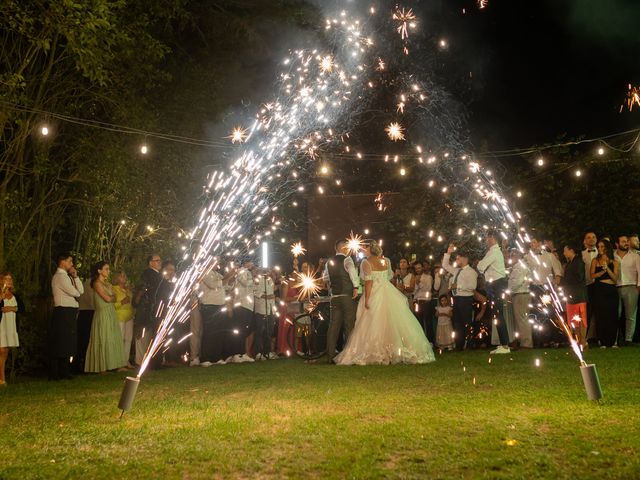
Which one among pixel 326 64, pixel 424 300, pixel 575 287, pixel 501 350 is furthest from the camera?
pixel 424 300

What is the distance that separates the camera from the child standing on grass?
16.4 m

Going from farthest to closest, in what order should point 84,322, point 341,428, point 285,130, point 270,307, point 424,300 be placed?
point 424,300, point 270,307, point 285,130, point 84,322, point 341,428

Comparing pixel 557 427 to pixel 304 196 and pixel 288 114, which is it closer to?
pixel 288 114

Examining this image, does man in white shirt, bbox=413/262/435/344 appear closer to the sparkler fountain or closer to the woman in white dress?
the sparkler fountain

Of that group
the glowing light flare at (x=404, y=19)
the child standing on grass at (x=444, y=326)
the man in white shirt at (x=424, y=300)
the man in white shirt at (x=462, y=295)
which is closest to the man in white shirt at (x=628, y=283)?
the man in white shirt at (x=462, y=295)

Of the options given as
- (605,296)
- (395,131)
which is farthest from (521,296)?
(395,131)

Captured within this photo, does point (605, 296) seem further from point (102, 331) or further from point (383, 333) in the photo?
point (102, 331)

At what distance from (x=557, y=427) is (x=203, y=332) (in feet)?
33.0

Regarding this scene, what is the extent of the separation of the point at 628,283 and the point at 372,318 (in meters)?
5.63

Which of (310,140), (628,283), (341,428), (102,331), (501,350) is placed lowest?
(341,428)

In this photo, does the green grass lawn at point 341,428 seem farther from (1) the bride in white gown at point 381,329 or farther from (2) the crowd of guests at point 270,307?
(2) the crowd of guests at point 270,307

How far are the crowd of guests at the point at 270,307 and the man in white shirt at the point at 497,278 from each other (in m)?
0.02

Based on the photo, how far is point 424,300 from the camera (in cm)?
1739

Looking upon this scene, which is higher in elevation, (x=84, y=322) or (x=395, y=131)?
(x=395, y=131)
